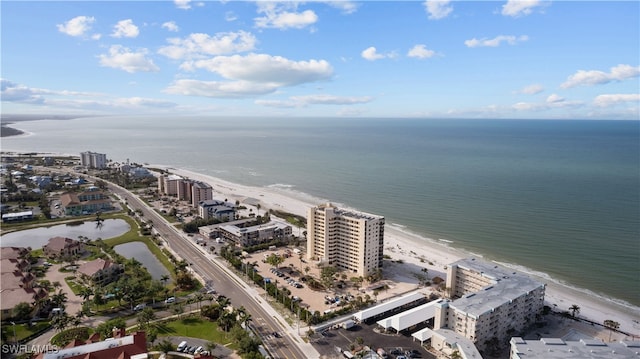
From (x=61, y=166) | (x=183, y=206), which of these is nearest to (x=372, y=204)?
(x=183, y=206)

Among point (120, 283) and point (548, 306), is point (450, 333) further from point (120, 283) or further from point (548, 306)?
point (120, 283)

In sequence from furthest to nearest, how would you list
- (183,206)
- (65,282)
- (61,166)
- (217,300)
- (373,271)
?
1. (61,166)
2. (183,206)
3. (373,271)
4. (65,282)
5. (217,300)

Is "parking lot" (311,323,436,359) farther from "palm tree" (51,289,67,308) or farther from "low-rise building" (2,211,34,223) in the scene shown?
"low-rise building" (2,211,34,223)

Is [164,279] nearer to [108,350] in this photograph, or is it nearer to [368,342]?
[108,350]

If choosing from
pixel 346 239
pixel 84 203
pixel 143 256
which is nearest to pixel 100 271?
pixel 143 256

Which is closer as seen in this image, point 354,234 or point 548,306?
point 548,306

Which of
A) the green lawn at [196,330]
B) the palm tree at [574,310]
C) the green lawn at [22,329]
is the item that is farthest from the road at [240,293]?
the palm tree at [574,310]

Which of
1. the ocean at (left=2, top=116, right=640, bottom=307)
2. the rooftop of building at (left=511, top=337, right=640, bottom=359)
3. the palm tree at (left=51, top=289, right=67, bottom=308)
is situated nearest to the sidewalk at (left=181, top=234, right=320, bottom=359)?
the palm tree at (left=51, top=289, right=67, bottom=308)
